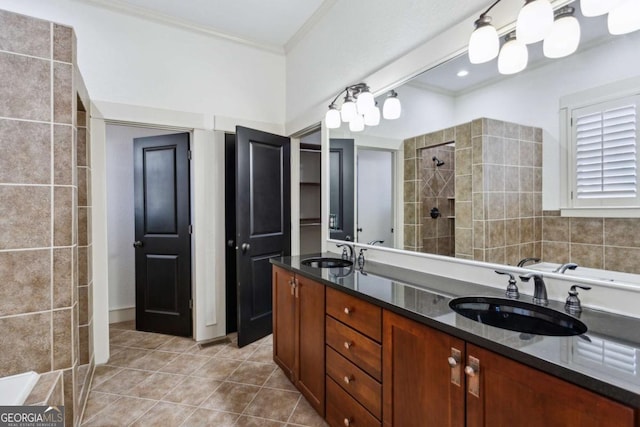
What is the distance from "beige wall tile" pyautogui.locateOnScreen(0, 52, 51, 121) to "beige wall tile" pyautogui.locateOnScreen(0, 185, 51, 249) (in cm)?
37

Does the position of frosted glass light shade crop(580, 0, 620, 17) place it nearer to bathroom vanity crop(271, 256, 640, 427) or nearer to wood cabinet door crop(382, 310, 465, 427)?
bathroom vanity crop(271, 256, 640, 427)

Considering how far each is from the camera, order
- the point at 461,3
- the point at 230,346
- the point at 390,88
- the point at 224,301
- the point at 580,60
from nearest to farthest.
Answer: the point at 580,60, the point at 461,3, the point at 390,88, the point at 230,346, the point at 224,301

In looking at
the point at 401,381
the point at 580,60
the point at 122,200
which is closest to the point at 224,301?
the point at 122,200

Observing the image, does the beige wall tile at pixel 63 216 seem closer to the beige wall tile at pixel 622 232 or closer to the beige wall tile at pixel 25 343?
the beige wall tile at pixel 25 343

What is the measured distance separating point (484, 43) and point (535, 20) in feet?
0.67

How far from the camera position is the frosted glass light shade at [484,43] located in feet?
4.48

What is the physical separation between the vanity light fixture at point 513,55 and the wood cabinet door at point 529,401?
1.19 m

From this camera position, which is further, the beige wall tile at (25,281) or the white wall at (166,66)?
the white wall at (166,66)

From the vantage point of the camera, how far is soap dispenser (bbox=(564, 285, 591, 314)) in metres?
1.11

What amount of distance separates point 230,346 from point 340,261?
1451 mm

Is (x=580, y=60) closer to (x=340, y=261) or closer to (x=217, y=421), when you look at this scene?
(x=340, y=261)

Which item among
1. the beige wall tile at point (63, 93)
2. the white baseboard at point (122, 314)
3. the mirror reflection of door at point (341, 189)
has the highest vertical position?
the beige wall tile at point (63, 93)

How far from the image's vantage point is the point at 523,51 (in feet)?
4.39

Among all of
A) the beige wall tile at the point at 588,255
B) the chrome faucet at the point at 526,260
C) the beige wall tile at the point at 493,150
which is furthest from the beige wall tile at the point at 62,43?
the beige wall tile at the point at 588,255
